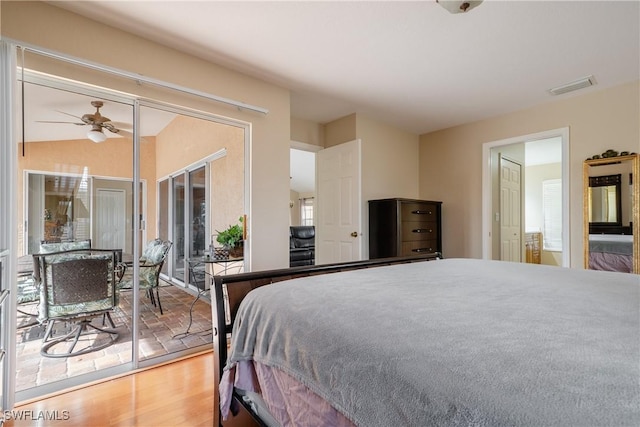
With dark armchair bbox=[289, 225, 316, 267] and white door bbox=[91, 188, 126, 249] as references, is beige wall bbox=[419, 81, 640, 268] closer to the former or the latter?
dark armchair bbox=[289, 225, 316, 267]

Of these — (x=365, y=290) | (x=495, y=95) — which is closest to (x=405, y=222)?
(x=495, y=95)

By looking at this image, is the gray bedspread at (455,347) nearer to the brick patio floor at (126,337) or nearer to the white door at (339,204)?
the brick patio floor at (126,337)

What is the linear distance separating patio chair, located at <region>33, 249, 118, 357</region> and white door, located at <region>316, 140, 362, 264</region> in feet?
7.76

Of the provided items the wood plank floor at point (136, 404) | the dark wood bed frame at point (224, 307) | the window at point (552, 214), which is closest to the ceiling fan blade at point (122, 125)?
the dark wood bed frame at point (224, 307)

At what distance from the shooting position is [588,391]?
1.71ft

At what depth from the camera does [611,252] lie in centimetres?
296

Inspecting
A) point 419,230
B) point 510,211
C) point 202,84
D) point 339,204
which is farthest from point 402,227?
point 202,84

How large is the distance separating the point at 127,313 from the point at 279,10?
7.97ft

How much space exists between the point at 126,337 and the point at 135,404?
713 millimetres

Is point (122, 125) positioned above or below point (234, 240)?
above

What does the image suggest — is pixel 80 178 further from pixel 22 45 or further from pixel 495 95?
pixel 495 95

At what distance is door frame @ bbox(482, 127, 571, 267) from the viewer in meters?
3.22

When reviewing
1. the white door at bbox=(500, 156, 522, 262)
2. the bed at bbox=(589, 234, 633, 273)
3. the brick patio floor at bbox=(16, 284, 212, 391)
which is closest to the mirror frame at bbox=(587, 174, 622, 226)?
the bed at bbox=(589, 234, 633, 273)

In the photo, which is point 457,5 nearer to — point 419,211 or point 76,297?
point 419,211
